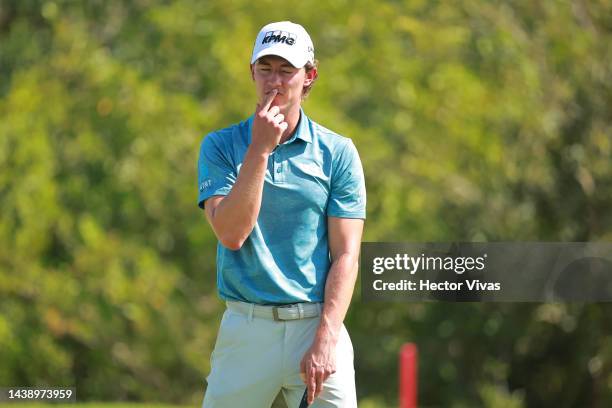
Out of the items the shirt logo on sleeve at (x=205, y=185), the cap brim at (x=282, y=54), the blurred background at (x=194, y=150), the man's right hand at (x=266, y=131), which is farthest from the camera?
the blurred background at (x=194, y=150)

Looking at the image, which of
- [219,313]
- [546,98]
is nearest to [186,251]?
[219,313]

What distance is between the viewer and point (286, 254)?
9.22 ft

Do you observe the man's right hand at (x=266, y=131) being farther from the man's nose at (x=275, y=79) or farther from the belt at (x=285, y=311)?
the belt at (x=285, y=311)

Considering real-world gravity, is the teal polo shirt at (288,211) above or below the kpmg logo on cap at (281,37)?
below

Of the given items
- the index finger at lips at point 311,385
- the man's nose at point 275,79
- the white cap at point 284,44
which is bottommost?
the index finger at lips at point 311,385

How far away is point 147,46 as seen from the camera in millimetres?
8672

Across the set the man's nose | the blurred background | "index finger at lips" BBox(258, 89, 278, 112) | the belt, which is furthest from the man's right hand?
the blurred background

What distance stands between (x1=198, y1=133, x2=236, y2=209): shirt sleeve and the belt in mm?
308

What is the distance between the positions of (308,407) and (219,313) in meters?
5.91

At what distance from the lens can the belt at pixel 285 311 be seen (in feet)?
9.17

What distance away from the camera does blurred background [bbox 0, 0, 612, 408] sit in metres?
8.25

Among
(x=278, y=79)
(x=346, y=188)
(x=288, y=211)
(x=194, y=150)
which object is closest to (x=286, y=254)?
(x=288, y=211)

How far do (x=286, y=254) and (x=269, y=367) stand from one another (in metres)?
0.29

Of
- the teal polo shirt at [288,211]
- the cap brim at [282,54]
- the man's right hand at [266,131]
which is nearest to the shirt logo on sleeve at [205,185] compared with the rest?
the teal polo shirt at [288,211]
